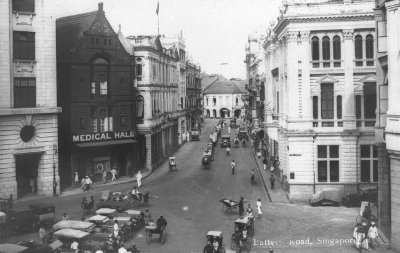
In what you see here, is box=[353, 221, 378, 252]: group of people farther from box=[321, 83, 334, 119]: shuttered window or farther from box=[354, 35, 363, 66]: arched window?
box=[354, 35, 363, 66]: arched window

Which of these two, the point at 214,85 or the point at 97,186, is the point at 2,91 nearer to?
the point at 97,186

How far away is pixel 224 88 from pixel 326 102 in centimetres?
12364

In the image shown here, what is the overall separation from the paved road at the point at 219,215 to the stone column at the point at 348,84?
8046 mm

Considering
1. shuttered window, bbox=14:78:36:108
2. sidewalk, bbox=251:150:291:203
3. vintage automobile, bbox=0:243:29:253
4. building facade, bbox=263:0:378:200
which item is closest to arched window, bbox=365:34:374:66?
building facade, bbox=263:0:378:200

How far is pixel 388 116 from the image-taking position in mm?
27625

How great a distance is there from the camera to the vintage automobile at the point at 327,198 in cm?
3953

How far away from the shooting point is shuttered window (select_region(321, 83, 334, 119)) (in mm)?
42281

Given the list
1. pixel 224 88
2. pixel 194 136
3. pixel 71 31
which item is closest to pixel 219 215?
pixel 71 31

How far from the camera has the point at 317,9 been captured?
41.5m

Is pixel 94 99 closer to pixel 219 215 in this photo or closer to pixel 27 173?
pixel 27 173

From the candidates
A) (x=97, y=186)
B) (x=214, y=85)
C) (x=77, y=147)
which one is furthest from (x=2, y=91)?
(x=214, y=85)

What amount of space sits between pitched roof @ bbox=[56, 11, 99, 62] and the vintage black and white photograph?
16 centimetres

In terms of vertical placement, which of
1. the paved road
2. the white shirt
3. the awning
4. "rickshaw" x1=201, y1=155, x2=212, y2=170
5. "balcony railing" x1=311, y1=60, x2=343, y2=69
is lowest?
the paved road

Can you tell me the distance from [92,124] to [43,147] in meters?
8.59
